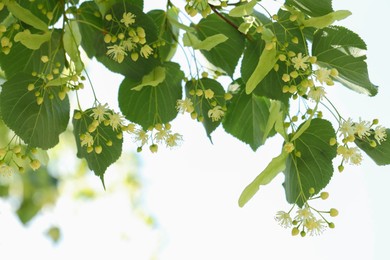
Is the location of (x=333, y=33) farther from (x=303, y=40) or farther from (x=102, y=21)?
(x=102, y=21)

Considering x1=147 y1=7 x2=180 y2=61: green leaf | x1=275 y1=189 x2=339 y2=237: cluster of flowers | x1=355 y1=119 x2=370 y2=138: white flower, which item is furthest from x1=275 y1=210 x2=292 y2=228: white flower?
x1=147 y1=7 x2=180 y2=61: green leaf

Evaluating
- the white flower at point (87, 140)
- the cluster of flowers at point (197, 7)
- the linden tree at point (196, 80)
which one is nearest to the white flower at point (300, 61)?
the linden tree at point (196, 80)

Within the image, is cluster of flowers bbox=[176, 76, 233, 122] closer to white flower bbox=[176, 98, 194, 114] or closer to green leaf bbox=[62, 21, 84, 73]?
white flower bbox=[176, 98, 194, 114]

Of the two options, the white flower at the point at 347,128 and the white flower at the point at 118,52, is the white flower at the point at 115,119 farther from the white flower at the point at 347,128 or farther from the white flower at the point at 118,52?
the white flower at the point at 347,128

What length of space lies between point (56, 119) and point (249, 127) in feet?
0.69

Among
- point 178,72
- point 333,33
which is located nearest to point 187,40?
point 178,72

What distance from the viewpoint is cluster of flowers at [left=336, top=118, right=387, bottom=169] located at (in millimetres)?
598

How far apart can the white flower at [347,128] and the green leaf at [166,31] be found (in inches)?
7.9

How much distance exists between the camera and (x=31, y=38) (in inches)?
24.0

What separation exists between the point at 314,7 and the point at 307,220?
197 mm

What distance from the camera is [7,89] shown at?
0.63m

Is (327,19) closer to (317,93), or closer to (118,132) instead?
(317,93)

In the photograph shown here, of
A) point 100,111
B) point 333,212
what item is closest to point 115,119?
point 100,111

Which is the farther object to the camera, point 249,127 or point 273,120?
point 249,127
